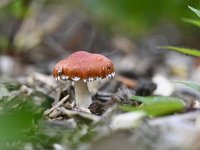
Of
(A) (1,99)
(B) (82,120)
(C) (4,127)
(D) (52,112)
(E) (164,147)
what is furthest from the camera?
(A) (1,99)

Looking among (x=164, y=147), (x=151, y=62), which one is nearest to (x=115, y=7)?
(x=151, y=62)

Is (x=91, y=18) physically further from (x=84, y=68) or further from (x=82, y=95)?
(x=84, y=68)

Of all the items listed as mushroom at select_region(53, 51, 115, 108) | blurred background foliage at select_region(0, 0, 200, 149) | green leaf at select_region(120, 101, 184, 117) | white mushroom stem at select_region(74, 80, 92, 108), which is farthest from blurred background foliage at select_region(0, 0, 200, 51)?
green leaf at select_region(120, 101, 184, 117)

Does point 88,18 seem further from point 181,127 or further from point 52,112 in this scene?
point 181,127

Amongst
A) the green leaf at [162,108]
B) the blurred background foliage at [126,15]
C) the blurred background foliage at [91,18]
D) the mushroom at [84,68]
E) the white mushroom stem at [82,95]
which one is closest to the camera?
the green leaf at [162,108]

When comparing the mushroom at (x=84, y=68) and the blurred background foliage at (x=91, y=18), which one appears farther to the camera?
the blurred background foliage at (x=91, y=18)

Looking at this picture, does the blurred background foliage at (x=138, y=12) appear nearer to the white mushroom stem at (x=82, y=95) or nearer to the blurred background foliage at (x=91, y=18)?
the blurred background foliage at (x=91, y=18)

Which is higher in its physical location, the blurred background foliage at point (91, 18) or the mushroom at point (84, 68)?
the mushroom at point (84, 68)

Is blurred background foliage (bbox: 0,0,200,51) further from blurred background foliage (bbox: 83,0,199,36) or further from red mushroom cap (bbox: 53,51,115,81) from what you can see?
red mushroom cap (bbox: 53,51,115,81)

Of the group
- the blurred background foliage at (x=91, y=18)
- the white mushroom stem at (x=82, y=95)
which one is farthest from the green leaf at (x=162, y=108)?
the blurred background foliage at (x=91, y=18)
